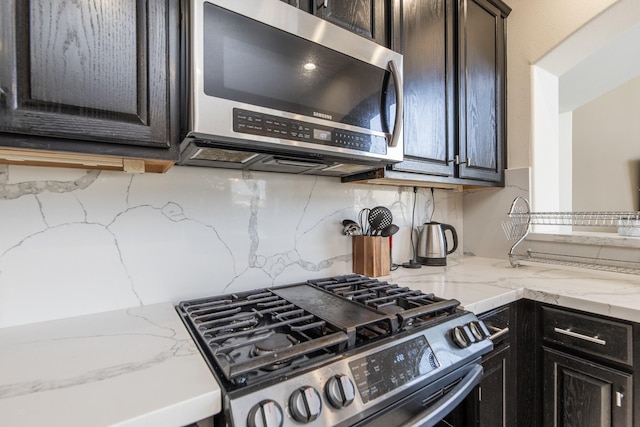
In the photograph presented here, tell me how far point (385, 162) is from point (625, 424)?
1161 mm

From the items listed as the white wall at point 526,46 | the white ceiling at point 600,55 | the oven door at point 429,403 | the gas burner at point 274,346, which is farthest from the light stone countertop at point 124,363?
the white ceiling at point 600,55

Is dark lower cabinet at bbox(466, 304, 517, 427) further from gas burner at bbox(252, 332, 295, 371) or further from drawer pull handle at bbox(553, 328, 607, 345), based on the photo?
gas burner at bbox(252, 332, 295, 371)

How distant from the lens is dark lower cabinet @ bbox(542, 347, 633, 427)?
1.00 meters

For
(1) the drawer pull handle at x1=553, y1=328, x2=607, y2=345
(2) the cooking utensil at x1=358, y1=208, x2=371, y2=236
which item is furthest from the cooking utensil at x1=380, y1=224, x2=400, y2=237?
(1) the drawer pull handle at x1=553, y1=328, x2=607, y2=345

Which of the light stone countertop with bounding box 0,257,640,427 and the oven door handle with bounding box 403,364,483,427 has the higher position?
the light stone countertop with bounding box 0,257,640,427

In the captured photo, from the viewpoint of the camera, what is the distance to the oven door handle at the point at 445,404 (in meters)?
0.73

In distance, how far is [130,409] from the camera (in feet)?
1.61

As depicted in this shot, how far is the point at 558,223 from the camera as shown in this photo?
1729mm

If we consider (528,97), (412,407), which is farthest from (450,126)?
(412,407)

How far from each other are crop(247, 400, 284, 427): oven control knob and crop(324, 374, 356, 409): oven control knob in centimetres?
11

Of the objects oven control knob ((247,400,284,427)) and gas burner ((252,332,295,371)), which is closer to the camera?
oven control knob ((247,400,284,427))

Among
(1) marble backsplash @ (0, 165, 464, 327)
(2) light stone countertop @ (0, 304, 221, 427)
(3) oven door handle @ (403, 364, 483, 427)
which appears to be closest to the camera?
(2) light stone countertop @ (0, 304, 221, 427)

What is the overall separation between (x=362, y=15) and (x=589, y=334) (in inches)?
54.7

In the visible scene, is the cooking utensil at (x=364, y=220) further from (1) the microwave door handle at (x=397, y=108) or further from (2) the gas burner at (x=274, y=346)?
(2) the gas burner at (x=274, y=346)
